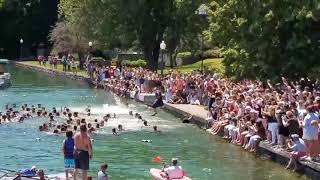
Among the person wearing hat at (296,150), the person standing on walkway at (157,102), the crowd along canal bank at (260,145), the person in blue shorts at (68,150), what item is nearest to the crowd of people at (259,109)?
the person wearing hat at (296,150)

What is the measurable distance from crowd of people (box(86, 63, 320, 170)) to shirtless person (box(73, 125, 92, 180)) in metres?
7.33

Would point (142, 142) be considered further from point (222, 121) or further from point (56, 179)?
point (56, 179)

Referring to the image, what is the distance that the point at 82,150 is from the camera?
68.4ft

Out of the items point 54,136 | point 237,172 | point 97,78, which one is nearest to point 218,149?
point 237,172

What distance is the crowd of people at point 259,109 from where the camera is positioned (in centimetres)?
Result: 2488

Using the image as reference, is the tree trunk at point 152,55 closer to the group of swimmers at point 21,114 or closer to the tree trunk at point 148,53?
the tree trunk at point 148,53

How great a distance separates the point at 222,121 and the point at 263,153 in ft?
17.9

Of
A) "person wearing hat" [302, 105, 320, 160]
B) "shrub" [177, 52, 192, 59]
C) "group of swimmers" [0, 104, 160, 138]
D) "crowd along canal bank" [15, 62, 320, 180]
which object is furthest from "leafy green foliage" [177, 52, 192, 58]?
"person wearing hat" [302, 105, 320, 160]

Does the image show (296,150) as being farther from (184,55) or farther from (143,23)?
(184,55)

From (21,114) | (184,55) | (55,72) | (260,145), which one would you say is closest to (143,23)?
(184,55)

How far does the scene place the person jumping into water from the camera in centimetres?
2072

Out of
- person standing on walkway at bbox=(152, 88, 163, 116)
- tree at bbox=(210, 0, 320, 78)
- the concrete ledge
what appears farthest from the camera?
the concrete ledge

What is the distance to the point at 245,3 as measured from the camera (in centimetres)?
3903

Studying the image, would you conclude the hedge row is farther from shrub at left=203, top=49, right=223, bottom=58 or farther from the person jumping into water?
the person jumping into water
